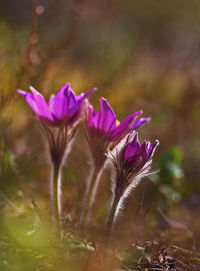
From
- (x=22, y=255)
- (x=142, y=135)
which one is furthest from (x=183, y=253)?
(x=142, y=135)

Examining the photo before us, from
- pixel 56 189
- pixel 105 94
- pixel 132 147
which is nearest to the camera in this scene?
pixel 132 147

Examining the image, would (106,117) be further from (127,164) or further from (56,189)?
(56,189)

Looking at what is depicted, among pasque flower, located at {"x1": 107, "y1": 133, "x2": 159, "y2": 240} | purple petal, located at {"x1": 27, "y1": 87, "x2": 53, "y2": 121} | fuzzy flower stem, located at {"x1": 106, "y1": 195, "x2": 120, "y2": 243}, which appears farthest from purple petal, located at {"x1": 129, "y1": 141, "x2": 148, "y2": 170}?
purple petal, located at {"x1": 27, "y1": 87, "x2": 53, "y2": 121}

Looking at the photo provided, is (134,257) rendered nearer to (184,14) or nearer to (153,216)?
(153,216)

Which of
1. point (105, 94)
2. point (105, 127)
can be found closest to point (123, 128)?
point (105, 127)

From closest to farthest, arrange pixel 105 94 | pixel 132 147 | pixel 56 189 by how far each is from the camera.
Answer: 1. pixel 132 147
2. pixel 56 189
3. pixel 105 94

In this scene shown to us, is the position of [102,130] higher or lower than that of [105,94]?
higher
